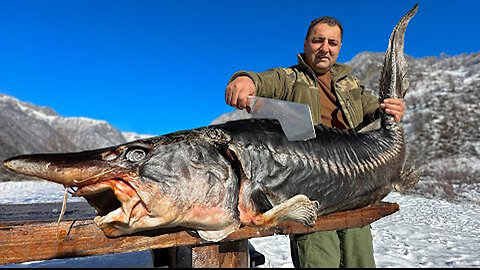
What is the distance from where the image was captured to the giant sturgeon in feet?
4.16

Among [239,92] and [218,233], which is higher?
[239,92]

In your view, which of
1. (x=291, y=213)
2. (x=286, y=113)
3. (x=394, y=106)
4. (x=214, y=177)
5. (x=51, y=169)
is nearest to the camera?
(x=51, y=169)

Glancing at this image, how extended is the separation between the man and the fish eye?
98 centimetres

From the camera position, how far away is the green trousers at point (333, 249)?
236 cm

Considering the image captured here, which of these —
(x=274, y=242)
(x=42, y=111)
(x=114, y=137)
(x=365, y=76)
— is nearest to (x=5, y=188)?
(x=274, y=242)

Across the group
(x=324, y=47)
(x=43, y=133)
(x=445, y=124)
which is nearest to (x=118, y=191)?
(x=324, y=47)

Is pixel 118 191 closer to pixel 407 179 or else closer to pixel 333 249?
pixel 333 249

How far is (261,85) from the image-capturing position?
2152 millimetres

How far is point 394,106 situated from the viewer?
8.79 ft

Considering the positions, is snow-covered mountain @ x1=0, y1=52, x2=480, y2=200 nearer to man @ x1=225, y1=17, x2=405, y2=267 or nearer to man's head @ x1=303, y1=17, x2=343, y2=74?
man @ x1=225, y1=17, x2=405, y2=267

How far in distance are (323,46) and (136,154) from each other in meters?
1.75

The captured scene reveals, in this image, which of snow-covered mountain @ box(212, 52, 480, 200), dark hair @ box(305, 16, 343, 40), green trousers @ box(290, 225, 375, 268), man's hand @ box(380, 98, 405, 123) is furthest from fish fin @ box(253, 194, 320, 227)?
snow-covered mountain @ box(212, 52, 480, 200)

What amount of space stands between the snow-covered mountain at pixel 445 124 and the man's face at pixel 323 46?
25.4 feet

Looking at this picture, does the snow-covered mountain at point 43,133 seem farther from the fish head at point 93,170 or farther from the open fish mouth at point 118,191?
the open fish mouth at point 118,191
